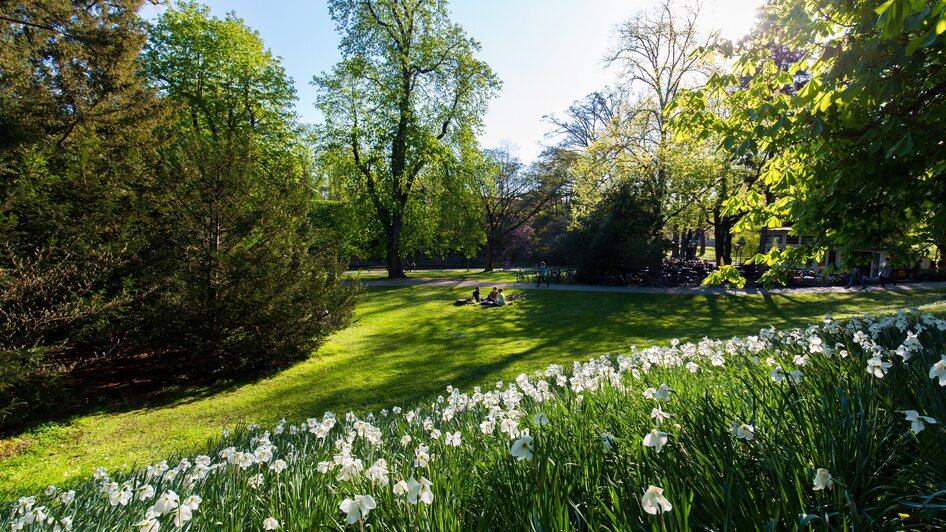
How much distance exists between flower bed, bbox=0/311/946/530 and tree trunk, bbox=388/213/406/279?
1006 inches

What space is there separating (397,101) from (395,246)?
30.9ft

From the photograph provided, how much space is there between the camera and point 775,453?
178 centimetres

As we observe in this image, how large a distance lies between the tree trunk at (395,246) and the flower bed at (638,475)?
2555 cm

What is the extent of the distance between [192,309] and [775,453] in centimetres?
894

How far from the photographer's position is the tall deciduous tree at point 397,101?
25875 mm

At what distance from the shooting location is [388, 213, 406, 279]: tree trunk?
2809 centimetres

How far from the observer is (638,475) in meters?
1.91

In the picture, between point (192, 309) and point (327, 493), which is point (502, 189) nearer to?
point (192, 309)

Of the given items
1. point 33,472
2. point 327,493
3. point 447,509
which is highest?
point 447,509

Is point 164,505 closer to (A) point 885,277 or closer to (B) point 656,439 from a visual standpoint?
(B) point 656,439

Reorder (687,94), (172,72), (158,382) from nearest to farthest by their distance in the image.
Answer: (687,94) → (158,382) → (172,72)

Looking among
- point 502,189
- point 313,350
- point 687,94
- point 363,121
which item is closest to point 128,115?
point 313,350

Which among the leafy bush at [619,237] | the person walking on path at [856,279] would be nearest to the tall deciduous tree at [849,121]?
the leafy bush at [619,237]

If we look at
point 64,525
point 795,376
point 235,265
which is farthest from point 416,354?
point 795,376
